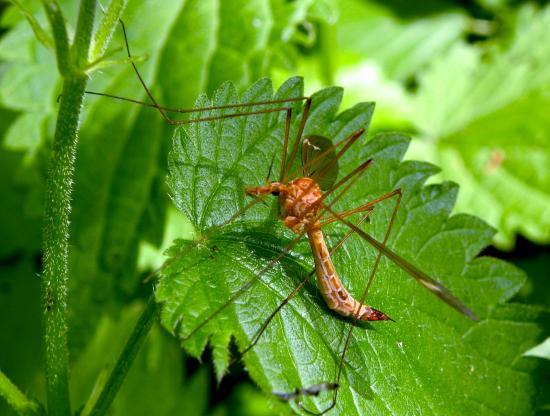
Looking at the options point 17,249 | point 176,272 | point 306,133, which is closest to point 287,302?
point 176,272

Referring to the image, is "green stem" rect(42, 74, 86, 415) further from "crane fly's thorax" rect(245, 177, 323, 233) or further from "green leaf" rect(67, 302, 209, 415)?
"green leaf" rect(67, 302, 209, 415)

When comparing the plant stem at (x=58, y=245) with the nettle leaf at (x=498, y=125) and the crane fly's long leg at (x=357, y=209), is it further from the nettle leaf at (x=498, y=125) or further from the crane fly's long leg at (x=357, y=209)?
the nettle leaf at (x=498, y=125)

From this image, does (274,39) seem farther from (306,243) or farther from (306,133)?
(306,243)

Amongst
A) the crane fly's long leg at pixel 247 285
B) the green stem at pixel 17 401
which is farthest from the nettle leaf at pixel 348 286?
the green stem at pixel 17 401

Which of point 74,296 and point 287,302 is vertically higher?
point 287,302

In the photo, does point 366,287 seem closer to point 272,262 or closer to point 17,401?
point 272,262

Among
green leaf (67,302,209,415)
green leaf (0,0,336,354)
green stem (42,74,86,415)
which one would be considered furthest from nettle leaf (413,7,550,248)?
green stem (42,74,86,415)

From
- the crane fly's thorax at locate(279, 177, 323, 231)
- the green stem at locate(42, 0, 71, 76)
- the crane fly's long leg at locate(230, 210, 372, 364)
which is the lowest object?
the crane fly's long leg at locate(230, 210, 372, 364)
